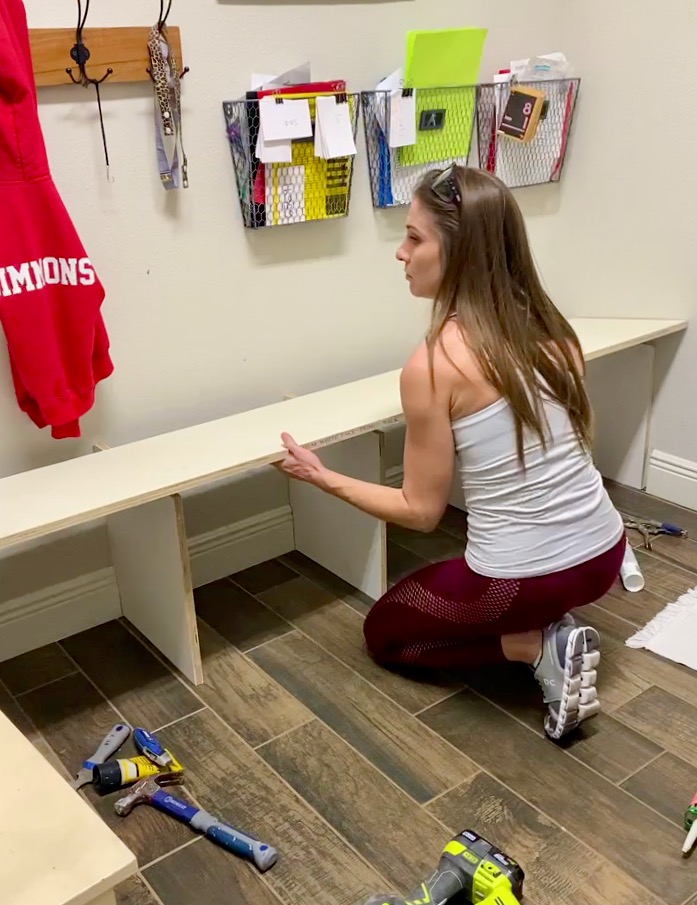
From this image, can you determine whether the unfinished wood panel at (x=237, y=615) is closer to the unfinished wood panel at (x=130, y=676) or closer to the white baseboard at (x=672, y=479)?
the unfinished wood panel at (x=130, y=676)

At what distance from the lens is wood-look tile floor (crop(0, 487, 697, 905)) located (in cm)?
151

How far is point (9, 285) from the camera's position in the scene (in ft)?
5.73

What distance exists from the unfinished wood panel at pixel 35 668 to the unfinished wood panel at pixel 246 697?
34cm

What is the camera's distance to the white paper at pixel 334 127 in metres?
2.15

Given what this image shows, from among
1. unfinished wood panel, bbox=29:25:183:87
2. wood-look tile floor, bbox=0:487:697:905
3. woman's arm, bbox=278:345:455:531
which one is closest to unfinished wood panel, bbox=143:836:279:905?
wood-look tile floor, bbox=0:487:697:905

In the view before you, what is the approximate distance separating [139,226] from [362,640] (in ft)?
3.65

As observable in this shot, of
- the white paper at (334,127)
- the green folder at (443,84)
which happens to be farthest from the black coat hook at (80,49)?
the green folder at (443,84)

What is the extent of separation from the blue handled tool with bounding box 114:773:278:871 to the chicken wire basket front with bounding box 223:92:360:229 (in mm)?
1297

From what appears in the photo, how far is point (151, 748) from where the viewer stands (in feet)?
5.83

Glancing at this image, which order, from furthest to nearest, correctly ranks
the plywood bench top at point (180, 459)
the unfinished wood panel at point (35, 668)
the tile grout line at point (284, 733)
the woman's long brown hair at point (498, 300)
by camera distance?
the unfinished wood panel at point (35, 668) → the tile grout line at point (284, 733) → the plywood bench top at point (180, 459) → the woman's long brown hair at point (498, 300)

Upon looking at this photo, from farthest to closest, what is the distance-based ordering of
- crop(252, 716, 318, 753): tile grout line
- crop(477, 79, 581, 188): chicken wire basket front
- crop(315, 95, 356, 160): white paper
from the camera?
crop(477, 79, 581, 188): chicken wire basket front → crop(315, 95, 356, 160): white paper → crop(252, 716, 318, 753): tile grout line

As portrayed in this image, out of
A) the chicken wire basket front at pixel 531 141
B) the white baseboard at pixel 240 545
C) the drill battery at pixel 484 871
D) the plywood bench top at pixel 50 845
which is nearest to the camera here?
the plywood bench top at pixel 50 845

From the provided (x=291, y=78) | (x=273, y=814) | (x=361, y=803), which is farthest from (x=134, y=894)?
(x=291, y=78)

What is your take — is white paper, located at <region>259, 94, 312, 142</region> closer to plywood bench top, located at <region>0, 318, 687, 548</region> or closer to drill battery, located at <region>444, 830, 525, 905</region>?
plywood bench top, located at <region>0, 318, 687, 548</region>
